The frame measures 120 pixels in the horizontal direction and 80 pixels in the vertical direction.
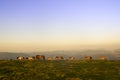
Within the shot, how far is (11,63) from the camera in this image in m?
47.0

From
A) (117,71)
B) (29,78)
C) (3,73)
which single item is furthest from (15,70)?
(117,71)

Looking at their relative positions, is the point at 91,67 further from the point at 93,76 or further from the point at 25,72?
the point at 25,72

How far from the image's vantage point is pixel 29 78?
1414 inches

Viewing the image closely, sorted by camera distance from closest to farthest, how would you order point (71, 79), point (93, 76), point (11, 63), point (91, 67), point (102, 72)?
point (71, 79) → point (93, 76) → point (102, 72) → point (91, 67) → point (11, 63)

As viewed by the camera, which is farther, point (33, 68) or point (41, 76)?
point (33, 68)

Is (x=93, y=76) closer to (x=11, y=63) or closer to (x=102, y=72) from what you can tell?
(x=102, y=72)

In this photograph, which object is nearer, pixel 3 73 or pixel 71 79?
pixel 71 79

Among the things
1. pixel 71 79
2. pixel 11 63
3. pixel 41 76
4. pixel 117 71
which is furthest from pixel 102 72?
pixel 11 63

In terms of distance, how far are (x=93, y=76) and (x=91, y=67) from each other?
6827 millimetres

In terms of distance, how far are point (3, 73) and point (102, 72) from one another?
15.3 m

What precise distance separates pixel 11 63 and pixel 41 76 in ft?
39.0

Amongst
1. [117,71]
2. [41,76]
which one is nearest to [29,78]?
[41,76]

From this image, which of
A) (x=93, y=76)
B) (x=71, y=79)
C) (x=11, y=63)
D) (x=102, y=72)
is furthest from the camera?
(x=11, y=63)

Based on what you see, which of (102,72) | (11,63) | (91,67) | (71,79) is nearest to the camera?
(71,79)
